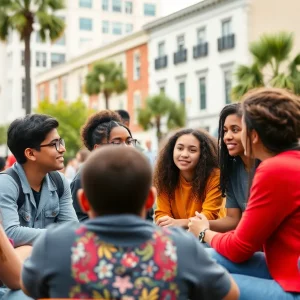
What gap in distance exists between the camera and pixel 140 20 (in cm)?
7944

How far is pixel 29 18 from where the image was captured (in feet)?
90.9

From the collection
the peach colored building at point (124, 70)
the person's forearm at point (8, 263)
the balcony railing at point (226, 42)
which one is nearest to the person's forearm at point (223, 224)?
the person's forearm at point (8, 263)

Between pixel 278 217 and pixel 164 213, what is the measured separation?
2343mm

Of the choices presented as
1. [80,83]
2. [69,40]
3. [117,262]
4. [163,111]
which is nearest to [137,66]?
[163,111]

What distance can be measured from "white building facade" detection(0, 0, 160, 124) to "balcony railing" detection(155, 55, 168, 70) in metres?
29.3

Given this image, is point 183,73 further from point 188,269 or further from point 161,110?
point 188,269

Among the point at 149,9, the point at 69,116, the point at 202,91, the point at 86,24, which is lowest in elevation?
the point at 69,116

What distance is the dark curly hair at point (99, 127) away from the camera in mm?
5902

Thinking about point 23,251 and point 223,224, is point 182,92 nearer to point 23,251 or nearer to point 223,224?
point 223,224

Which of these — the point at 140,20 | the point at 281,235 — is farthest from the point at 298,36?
the point at 140,20

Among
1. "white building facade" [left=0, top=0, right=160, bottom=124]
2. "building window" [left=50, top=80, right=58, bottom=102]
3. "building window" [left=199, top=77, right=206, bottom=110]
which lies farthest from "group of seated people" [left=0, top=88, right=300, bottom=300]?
"white building facade" [left=0, top=0, right=160, bottom=124]

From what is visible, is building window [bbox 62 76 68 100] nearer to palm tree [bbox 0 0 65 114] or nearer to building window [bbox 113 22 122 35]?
building window [bbox 113 22 122 35]

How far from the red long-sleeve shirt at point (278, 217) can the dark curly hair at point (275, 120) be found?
Result: 92 millimetres

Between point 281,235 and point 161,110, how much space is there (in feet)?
122
